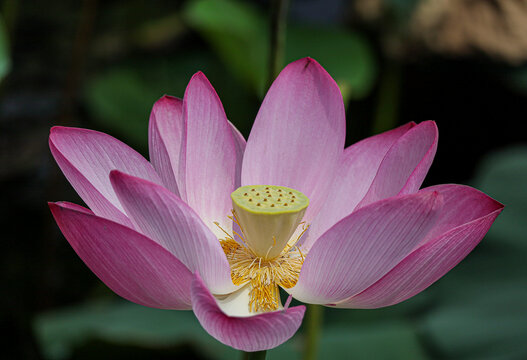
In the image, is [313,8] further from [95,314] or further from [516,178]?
[95,314]

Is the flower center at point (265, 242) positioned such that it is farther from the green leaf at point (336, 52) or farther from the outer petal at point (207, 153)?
the green leaf at point (336, 52)

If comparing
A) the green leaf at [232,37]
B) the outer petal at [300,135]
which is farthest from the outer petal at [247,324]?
the green leaf at [232,37]

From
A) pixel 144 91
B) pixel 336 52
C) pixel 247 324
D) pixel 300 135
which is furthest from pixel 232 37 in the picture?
pixel 247 324

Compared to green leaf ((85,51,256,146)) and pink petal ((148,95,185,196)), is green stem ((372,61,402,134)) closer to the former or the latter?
green leaf ((85,51,256,146))

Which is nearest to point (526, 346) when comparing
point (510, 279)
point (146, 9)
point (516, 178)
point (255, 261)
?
point (510, 279)

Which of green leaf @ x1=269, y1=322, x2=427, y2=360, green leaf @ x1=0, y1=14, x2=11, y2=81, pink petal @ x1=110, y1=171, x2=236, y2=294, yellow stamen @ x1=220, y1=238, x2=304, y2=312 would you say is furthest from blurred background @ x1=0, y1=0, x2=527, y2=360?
pink petal @ x1=110, y1=171, x2=236, y2=294
